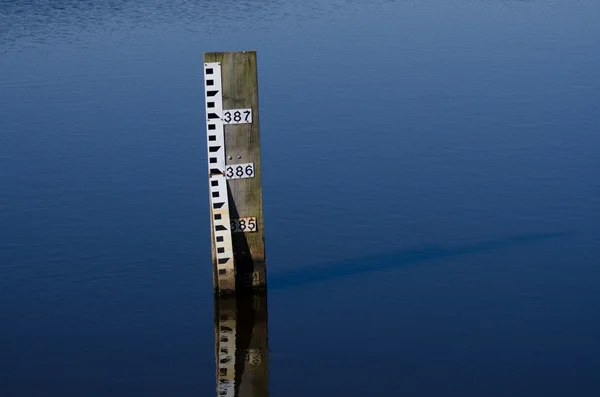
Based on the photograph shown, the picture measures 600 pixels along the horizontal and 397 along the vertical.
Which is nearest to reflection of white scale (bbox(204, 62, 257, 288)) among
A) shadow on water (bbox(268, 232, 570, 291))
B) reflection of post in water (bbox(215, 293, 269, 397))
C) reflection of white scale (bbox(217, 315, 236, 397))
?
reflection of post in water (bbox(215, 293, 269, 397))

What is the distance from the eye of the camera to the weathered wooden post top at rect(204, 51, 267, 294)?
1241 cm

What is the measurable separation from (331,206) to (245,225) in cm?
274

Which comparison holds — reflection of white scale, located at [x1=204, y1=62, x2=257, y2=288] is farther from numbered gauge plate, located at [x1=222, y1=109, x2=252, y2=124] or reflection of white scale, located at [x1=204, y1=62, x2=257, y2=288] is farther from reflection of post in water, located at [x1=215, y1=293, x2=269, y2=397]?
reflection of post in water, located at [x1=215, y1=293, x2=269, y2=397]

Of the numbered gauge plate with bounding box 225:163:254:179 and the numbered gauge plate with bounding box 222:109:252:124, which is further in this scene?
the numbered gauge plate with bounding box 225:163:254:179

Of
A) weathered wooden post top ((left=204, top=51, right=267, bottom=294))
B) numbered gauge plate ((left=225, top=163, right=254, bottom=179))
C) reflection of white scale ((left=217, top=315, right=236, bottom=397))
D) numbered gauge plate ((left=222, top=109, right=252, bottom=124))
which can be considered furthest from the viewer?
numbered gauge plate ((left=225, top=163, right=254, bottom=179))

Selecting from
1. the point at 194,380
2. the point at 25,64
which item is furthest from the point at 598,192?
the point at 25,64

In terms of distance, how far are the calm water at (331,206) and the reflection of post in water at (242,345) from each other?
0.27ft

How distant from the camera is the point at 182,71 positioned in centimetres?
2230

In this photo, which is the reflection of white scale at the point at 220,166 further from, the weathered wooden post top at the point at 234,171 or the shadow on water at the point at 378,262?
the shadow on water at the point at 378,262

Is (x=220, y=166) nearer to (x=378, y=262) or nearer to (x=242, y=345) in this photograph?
(x=242, y=345)

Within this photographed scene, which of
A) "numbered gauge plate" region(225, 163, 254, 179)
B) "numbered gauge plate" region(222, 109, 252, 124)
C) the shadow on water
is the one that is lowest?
the shadow on water

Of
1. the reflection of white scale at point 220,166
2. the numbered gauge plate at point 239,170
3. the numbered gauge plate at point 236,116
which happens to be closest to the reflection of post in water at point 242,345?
the reflection of white scale at point 220,166

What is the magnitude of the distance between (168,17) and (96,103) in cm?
737

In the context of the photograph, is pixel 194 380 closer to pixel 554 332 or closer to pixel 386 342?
pixel 386 342
